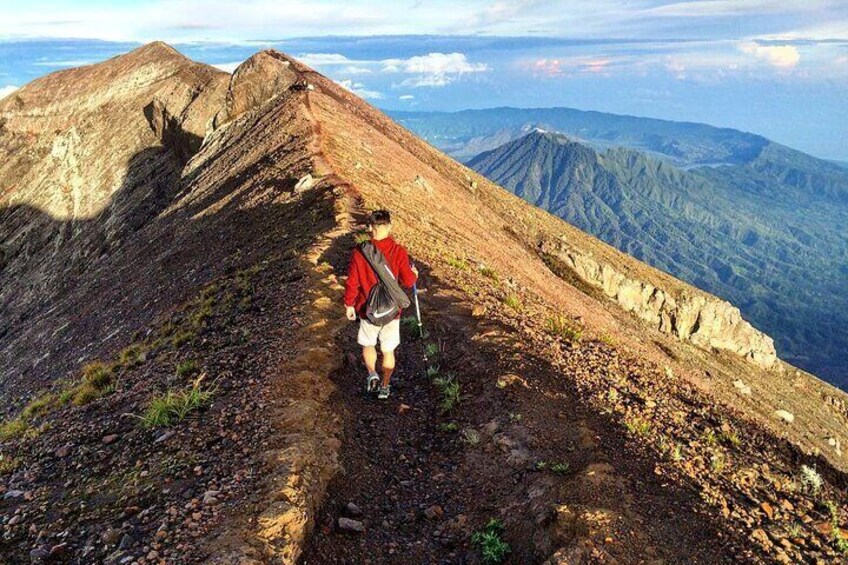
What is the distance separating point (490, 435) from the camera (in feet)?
34.2

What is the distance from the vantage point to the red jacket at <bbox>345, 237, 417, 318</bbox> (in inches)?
437

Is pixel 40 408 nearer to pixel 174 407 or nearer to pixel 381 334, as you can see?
pixel 174 407

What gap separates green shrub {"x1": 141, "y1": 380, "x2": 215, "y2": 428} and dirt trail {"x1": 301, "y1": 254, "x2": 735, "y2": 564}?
8.37ft

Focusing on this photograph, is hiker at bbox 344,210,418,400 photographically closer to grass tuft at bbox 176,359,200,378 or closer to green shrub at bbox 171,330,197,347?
grass tuft at bbox 176,359,200,378

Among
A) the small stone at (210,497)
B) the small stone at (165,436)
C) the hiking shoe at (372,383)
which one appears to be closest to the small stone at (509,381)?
the hiking shoe at (372,383)

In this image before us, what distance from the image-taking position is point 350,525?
830cm

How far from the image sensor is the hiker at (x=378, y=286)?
11.1 m

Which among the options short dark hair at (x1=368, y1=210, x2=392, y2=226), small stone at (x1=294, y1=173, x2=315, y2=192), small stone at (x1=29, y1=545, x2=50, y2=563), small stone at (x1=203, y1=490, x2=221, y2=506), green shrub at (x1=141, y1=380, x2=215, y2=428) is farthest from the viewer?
small stone at (x1=294, y1=173, x2=315, y2=192)

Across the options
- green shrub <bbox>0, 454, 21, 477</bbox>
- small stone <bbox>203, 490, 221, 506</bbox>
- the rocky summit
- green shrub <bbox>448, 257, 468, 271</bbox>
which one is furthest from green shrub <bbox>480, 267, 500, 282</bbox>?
green shrub <bbox>0, 454, 21, 477</bbox>

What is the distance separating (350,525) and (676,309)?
59.6 m

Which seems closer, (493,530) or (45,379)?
(493,530)

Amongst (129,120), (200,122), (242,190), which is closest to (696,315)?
(242,190)

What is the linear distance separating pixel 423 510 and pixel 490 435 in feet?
6.59

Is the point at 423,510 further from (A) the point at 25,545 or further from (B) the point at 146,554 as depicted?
(A) the point at 25,545
